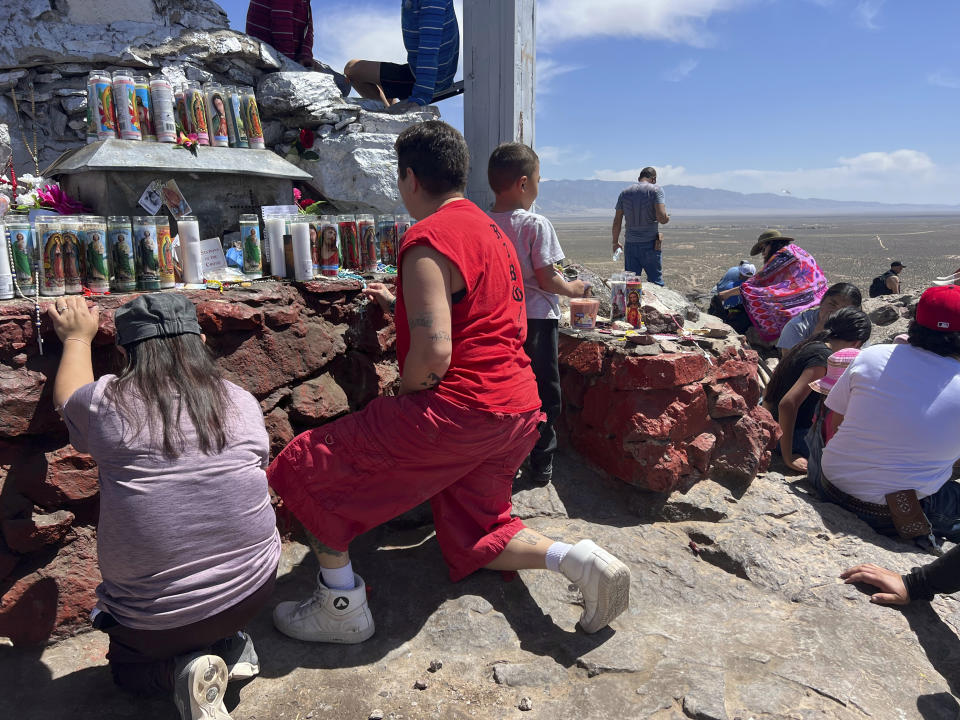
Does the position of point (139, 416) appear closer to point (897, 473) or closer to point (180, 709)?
point (180, 709)

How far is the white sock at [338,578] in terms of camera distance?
2422 mm

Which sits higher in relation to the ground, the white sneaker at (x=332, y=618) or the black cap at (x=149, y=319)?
the black cap at (x=149, y=319)

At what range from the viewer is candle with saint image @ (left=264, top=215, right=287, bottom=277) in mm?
3186

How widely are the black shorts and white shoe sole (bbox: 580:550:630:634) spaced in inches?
157

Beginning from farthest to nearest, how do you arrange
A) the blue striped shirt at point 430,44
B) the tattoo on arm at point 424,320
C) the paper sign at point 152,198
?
the blue striped shirt at point 430,44
the paper sign at point 152,198
the tattoo on arm at point 424,320

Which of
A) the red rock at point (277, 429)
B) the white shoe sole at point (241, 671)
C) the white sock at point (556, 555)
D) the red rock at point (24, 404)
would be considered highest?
the red rock at point (24, 404)

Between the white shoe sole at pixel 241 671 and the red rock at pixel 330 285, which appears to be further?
the red rock at pixel 330 285

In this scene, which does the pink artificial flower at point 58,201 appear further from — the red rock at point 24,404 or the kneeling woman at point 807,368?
the kneeling woman at point 807,368

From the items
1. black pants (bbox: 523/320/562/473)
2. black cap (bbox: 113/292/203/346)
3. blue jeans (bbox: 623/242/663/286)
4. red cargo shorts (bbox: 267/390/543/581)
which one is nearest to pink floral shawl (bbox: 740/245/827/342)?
blue jeans (bbox: 623/242/663/286)

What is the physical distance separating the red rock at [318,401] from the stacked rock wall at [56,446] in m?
0.07

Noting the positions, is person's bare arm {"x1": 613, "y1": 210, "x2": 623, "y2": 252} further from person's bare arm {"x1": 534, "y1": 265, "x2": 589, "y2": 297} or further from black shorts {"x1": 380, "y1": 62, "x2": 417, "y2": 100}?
person's bare arm {"x1": 534, "y1": 265, "x2": 589, "y2": 297}

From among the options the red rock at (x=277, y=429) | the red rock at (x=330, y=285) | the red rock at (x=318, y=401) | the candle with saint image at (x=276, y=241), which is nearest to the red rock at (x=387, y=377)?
the red rock at (x=318, y=401)

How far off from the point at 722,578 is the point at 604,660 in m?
0.95

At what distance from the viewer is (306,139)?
4.73 metres
